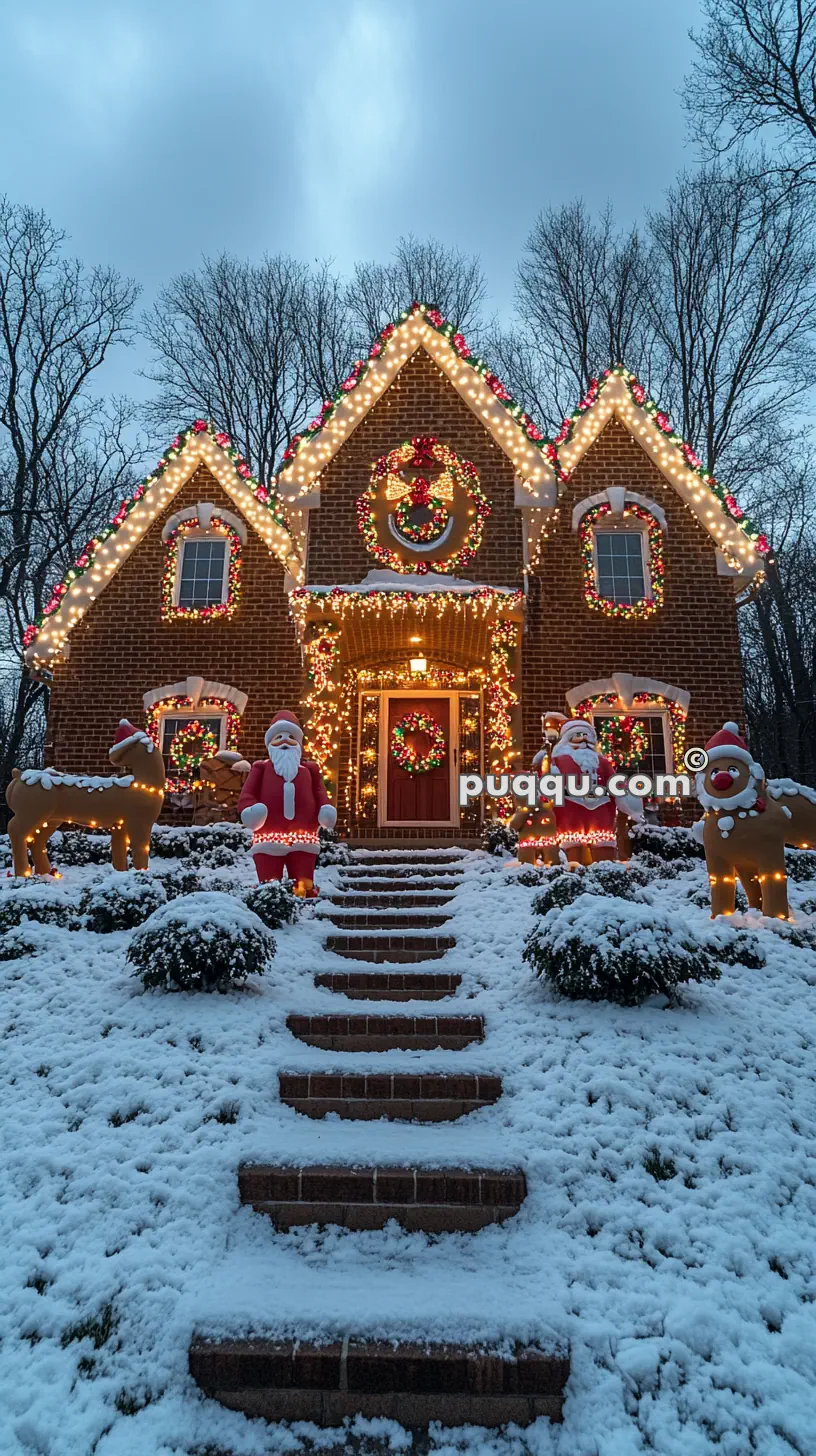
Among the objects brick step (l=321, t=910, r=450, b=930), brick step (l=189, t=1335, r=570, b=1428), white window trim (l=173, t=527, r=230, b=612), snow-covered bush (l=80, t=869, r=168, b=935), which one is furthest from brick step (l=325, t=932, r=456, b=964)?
white window trim (l=173, t=527, r=230, b=612)

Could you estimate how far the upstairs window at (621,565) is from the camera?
1394cm

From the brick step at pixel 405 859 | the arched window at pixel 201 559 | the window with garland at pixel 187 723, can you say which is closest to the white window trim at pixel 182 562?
the arched window at pixel 201 559

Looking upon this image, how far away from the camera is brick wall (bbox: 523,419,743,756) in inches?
530

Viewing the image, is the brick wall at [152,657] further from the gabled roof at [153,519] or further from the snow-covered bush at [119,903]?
the snow-covered bush at [119,903]

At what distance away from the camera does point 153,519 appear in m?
14.8

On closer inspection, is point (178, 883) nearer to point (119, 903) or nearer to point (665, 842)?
point (119, 903)

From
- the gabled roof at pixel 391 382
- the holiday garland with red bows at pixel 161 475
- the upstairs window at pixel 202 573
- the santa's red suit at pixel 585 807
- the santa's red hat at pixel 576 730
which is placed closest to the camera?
the santa's red suit at pixel 585 807

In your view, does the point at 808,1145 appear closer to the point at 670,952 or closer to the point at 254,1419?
the point at 670,952

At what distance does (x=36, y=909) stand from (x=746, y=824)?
6.47 m

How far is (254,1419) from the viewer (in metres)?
3.01

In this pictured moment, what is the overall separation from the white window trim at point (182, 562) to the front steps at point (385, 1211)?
9555 mm

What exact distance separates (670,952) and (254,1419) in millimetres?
3489

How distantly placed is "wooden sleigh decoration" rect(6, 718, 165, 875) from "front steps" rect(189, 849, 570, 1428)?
3.76 meters

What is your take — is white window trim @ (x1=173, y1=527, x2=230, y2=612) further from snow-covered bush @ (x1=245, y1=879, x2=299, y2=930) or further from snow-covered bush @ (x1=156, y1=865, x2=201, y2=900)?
snow-covered bush @ (x1=245, y1=879, x2=299, y2=930)
